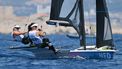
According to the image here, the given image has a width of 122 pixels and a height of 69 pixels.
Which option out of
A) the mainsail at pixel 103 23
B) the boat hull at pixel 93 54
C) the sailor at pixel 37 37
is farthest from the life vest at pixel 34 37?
the mainsail at pixel 103 23

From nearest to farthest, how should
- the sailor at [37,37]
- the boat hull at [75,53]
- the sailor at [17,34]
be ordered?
1. the sailor at [37,37]
2. the boat hull at [75,53]
3. the sailor at [17,34]

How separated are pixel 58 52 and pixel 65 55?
0.50m

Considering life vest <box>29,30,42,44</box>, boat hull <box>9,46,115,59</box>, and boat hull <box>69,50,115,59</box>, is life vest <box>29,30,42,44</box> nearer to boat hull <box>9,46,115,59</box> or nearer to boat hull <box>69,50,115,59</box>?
boat hull <box>9,46,115,59</box>

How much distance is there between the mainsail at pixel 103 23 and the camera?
34.5 meters

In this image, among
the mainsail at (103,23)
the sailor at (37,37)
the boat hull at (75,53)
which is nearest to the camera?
the sailor at (37,37)

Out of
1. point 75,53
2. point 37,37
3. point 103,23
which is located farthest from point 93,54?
point 37,37

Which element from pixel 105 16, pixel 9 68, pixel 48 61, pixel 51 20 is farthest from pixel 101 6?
pixel 9 68

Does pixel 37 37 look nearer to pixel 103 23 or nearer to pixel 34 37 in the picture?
pixel 34 37

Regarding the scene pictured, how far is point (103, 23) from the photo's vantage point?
3469cm

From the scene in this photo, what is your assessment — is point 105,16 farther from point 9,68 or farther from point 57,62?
point 9,68

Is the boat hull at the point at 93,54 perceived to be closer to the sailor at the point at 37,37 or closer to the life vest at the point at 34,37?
the sailor at the point at 37,37

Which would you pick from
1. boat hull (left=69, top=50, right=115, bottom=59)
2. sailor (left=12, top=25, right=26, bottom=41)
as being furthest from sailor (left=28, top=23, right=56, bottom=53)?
sailor (left=12, top=25, right=26, bottom=41)

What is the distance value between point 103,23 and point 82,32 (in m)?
1.48

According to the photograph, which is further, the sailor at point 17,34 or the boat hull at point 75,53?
the sailor at point 17,34
